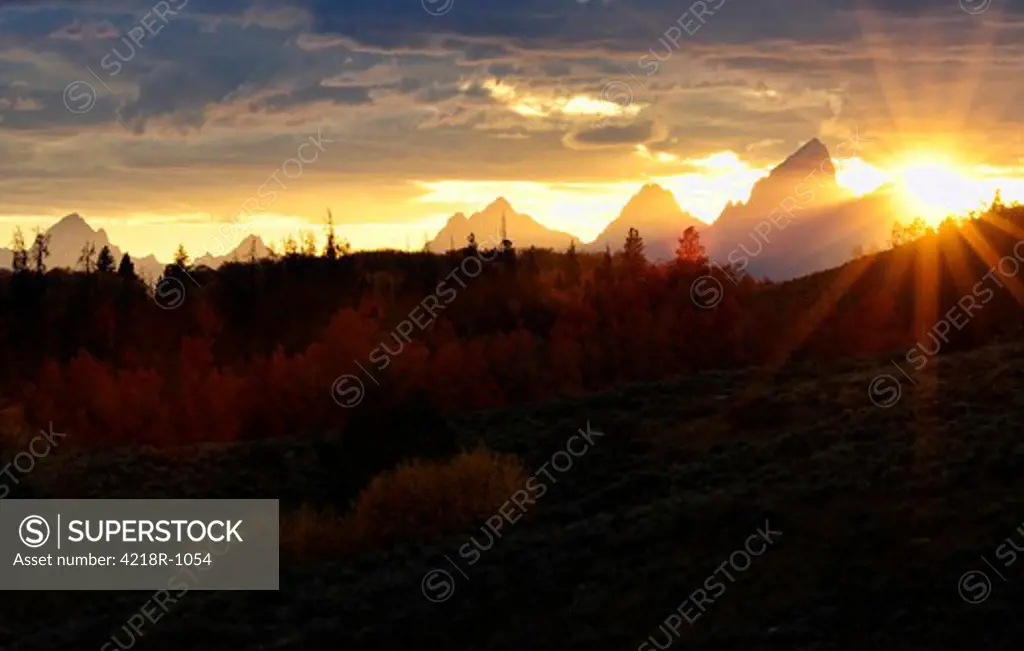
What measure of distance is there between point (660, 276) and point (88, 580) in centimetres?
7234

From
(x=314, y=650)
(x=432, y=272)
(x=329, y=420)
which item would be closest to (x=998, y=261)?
(x=329, y=420)

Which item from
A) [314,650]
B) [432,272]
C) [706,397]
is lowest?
[314,650]

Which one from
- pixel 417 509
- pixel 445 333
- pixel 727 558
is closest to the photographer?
pixel 727 558

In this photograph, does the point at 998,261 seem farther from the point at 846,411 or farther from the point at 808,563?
the point at 808,563

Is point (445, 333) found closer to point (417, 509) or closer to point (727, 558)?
point (417, 509)

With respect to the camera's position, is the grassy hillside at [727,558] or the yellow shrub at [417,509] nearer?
the grassy hillside at [727,558]

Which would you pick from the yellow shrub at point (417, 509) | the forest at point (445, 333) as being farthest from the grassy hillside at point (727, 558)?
the forest at point (445, 333)

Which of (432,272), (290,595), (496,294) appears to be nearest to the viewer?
(290,595)

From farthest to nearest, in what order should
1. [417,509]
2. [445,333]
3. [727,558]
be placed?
[445,333]
[417,509]
[727,558]

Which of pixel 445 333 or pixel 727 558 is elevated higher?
pixel 445 333

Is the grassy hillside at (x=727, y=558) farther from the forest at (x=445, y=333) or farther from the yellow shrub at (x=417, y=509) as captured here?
the forest at (x=445, y=333)

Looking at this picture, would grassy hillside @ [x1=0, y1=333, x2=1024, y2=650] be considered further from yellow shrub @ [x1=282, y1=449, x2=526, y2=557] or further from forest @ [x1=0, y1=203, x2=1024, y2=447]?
forest @ [x1=0, y1=203, x2=1024, y2=447]

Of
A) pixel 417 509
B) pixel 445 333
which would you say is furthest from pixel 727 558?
pixel 445 333

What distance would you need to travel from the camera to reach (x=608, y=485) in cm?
2200
